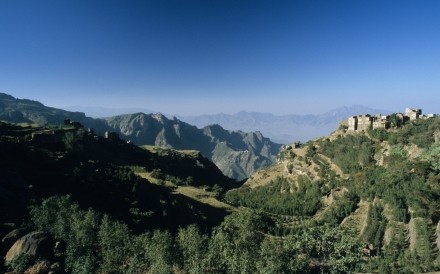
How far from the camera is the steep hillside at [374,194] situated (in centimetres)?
12375

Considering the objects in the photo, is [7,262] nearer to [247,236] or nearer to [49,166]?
[247,236]

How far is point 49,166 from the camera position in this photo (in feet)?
391

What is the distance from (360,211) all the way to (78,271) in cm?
12849

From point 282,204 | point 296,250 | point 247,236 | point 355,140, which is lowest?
point 282,204

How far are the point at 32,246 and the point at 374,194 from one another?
447 feet

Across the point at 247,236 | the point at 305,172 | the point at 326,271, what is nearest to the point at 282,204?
the point at 305,172

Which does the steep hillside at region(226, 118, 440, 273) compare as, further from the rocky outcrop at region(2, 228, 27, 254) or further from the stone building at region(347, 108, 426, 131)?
the rocky outcrop at region(2, 228, 27, 254)

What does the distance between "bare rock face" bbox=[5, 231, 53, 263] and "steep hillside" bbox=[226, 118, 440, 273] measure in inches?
3506

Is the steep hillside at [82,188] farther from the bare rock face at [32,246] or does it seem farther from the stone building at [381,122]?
the stone building at [381,122]

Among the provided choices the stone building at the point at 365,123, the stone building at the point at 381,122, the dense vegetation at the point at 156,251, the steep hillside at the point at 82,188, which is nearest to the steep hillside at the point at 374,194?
the stone building at the point at 381,122

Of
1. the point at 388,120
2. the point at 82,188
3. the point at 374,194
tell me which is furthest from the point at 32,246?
the point at 388,120

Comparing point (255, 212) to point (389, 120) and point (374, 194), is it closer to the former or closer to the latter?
point (374, 194)

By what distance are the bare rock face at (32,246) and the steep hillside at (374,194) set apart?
89053 mm

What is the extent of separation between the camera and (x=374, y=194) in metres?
150
